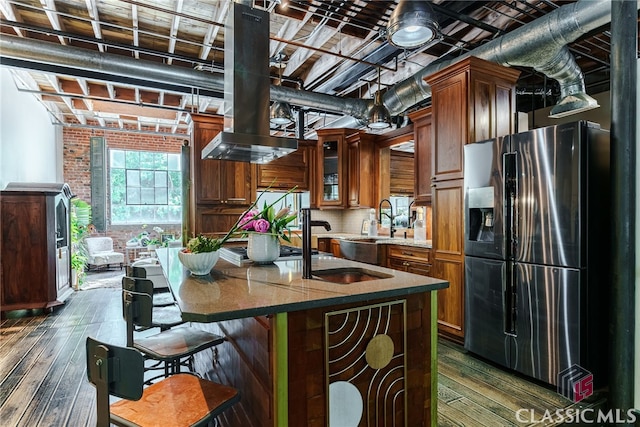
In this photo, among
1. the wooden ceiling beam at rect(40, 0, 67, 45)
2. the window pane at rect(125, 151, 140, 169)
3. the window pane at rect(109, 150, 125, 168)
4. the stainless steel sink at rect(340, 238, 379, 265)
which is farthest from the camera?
the window pane at rect(125, 151, 140, 169)

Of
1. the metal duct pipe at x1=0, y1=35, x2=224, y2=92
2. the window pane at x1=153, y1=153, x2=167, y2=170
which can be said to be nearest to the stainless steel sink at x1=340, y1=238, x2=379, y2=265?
the metal duct pipe at x1=0, y1=35, x2=224, y2=92

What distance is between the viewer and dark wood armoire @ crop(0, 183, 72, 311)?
4324mm

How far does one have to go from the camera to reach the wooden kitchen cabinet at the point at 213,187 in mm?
5297

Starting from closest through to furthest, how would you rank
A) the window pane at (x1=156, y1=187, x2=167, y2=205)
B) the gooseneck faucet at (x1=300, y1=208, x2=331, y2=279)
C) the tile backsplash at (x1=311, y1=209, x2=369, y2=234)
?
the gooseneck faucet at (x1=300, y1=208, x2=331, y2=279)
the tile backsplash at (x1=311, y1=209, x2=369, y2=234)
the window pane at (x1=156, y1=187, x2=167, y2=205)

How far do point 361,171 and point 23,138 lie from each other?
17.1ft

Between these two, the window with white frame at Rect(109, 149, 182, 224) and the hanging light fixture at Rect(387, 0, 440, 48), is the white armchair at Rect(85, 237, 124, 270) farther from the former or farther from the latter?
the hanging light fixture at Rect(387, 0, 440, 48)

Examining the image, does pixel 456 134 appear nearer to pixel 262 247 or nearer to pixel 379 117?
pixel 379 117

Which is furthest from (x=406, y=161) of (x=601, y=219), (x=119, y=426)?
(x=119, y=426)

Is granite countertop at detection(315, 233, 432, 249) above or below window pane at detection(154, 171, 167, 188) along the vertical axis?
below

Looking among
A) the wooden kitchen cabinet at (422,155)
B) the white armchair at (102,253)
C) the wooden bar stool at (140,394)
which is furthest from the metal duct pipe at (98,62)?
the white armchair at (102,253)

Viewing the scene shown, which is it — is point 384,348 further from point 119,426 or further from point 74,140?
point 74,140

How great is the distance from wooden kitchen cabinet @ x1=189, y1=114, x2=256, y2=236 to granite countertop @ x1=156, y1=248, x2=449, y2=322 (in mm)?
3290

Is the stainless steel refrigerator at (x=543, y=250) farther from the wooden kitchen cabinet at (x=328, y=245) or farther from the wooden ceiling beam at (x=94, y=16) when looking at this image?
the wooden ceiling beam at (x=94, y=16)

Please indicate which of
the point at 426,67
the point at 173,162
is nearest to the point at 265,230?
the point at 426,67
